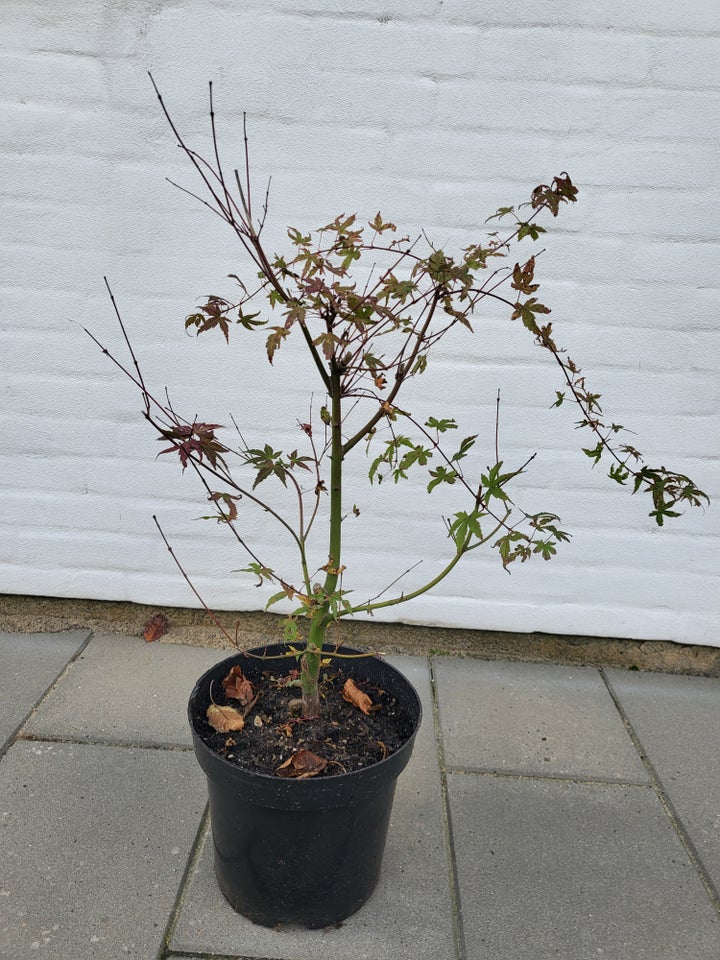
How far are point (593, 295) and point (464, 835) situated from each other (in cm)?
163

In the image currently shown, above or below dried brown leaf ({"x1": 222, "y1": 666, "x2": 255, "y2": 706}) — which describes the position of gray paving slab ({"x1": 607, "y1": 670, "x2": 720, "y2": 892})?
below

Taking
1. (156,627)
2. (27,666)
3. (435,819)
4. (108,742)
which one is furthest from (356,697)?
(27,666)

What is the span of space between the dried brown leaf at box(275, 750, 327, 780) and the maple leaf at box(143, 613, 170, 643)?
1.28 metres

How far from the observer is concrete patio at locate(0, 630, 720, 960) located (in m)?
1.77

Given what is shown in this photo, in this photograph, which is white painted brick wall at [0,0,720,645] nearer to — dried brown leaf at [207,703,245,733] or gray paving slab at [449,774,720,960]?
gray paving slab at [449,774,720,960]

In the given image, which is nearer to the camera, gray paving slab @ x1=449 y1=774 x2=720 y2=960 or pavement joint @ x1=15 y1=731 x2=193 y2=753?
gray paving slab @ x1=449 y1=774 x2=720 y2=960

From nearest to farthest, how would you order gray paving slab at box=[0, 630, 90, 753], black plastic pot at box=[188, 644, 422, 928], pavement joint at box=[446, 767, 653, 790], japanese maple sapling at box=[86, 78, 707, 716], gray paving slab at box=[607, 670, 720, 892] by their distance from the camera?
japanese maple sapling at box=[86, 78, 707, 716]
black plastic pot at box=[188, 644, 422, 928]
gray paving slab at box=[607, 670, 720, 892]
pavement joint at box=[446, 767, 653, 790]
gray paving slab at box=[0, 630, 90, 753]

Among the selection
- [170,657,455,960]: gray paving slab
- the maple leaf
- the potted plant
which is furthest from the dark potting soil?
the maple leaf

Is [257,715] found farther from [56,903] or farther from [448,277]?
[448,277]

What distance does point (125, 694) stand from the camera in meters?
2.57

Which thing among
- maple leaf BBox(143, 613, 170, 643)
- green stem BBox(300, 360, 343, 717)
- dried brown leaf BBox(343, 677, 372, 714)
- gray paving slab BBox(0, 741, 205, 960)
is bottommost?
gray paving slab BBox(0, 741, 205, 960)

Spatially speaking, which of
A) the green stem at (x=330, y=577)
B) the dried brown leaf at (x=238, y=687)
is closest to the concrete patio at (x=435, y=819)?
the dried brown leaf at (x=238, y=687)

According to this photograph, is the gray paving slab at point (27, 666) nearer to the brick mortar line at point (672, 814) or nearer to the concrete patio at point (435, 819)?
the concrete patio at point (435, 819)

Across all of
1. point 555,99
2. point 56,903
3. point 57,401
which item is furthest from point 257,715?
point 555,99
